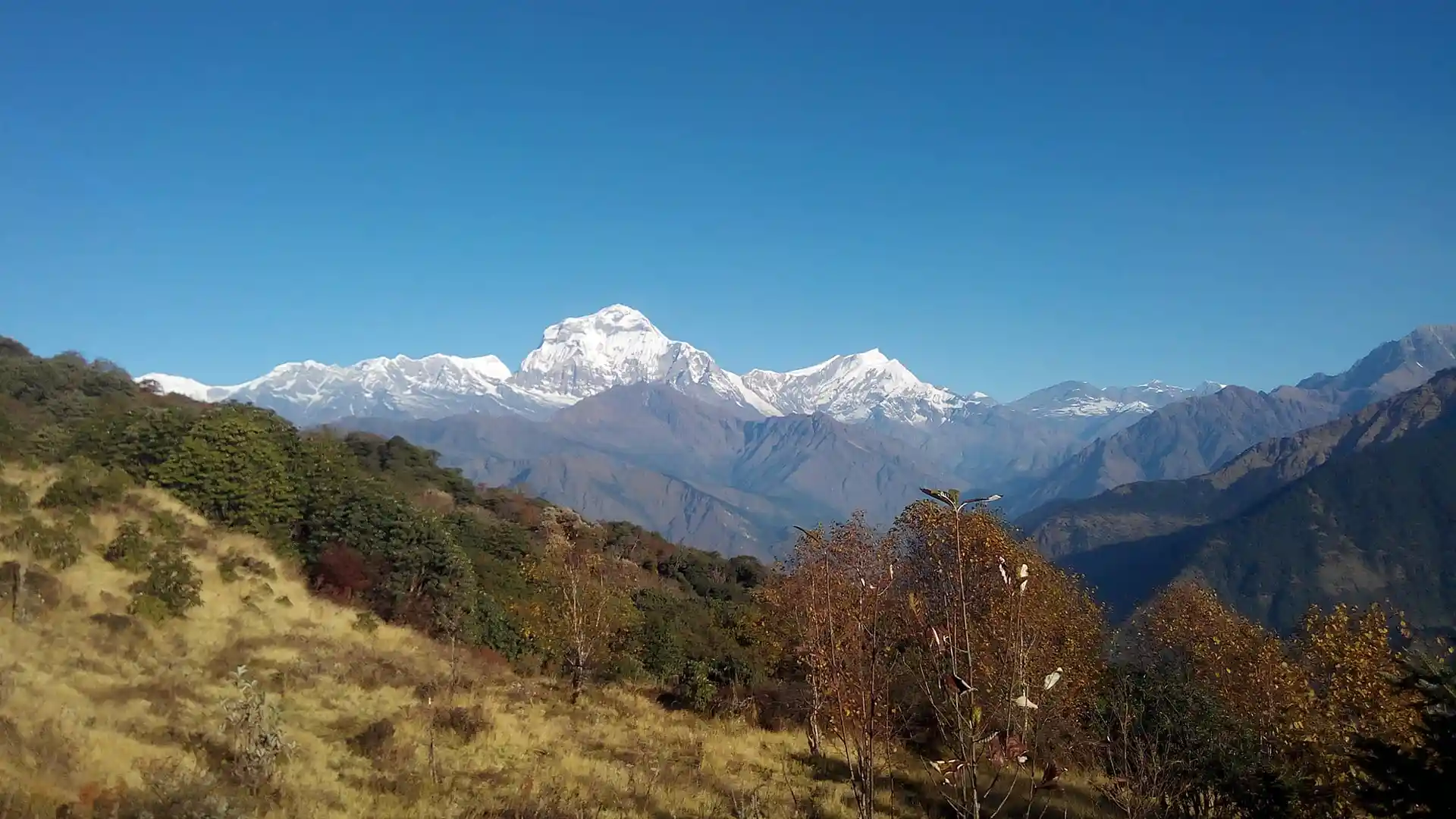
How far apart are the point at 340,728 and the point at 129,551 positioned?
12.7 meters

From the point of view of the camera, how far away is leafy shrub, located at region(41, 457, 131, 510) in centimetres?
2569

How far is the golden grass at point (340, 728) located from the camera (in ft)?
40.8

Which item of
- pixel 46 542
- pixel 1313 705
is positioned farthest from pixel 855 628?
pixel 46 542

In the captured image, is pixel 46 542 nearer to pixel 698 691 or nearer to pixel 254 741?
pixel 254 741

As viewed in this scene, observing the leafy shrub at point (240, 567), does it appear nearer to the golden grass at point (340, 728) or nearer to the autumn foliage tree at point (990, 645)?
the golden grass at point (340, 728)

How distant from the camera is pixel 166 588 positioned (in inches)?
896

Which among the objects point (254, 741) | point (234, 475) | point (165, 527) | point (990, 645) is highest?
point (234, 475)

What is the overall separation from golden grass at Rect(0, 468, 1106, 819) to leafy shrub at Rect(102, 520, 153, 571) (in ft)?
1.16

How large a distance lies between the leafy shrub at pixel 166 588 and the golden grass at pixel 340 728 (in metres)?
0.50

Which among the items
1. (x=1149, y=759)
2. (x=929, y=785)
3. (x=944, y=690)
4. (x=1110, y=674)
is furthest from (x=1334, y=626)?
(x=944, y=690)

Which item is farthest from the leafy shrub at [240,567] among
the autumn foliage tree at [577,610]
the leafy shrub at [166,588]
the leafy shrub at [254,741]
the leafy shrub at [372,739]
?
the leafy shrub at [254,741]

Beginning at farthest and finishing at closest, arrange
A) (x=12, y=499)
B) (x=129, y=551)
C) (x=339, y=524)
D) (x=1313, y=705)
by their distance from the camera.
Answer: (x=339, y=524)
(x=12, y=499)
(x=129, y=551)
(x=1313, y=705)

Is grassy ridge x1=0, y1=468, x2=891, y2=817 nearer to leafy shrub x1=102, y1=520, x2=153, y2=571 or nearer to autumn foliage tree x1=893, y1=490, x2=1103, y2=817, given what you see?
leafy shrub x1=102, y1=520, x2=153, y2=571

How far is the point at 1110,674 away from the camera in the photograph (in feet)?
91.5
